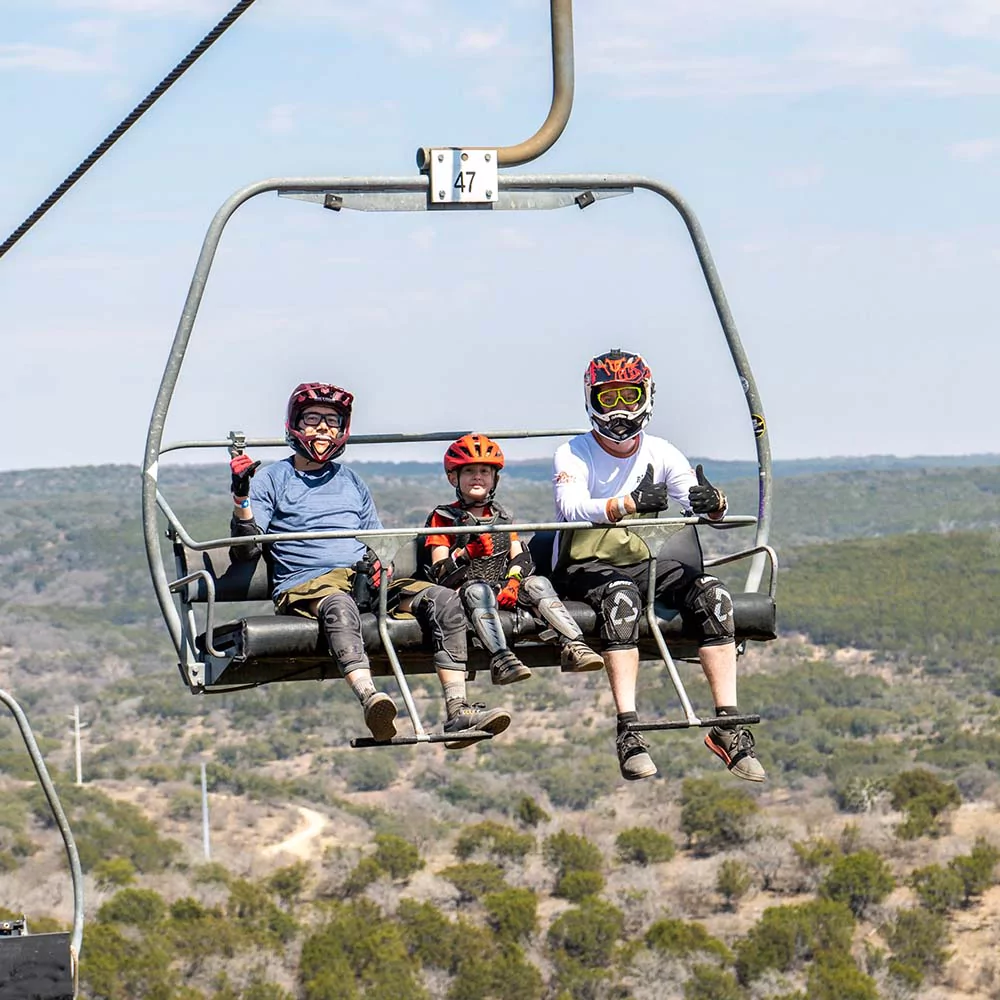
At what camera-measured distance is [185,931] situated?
58469 millimetres

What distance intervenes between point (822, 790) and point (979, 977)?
2833 cm

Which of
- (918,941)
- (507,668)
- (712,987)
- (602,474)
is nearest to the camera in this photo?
(507,668)

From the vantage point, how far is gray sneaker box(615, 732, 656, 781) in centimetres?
934

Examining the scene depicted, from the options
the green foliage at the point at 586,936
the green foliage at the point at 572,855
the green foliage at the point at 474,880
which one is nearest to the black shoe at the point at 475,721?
the green foliage at the point at 586,936

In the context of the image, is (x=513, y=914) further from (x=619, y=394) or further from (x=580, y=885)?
(x=619, y=394)

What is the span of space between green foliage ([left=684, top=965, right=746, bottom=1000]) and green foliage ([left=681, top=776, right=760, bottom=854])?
1318cm

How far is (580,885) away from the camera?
63.2 metres

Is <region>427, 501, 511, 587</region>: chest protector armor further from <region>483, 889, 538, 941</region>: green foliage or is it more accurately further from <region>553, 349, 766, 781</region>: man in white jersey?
<region>483, 889, 538, 941</region>: green foliage

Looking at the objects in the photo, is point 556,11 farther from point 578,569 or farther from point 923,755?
point 923,755

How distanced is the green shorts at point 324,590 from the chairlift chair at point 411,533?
173 mm

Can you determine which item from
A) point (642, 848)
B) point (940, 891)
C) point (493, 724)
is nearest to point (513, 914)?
point (642, 848)

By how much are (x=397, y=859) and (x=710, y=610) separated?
2261 inches

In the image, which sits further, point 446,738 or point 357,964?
point 357,964

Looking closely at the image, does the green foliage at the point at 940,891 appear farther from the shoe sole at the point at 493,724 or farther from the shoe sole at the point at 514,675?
the shoe sole at the point at 493,724
